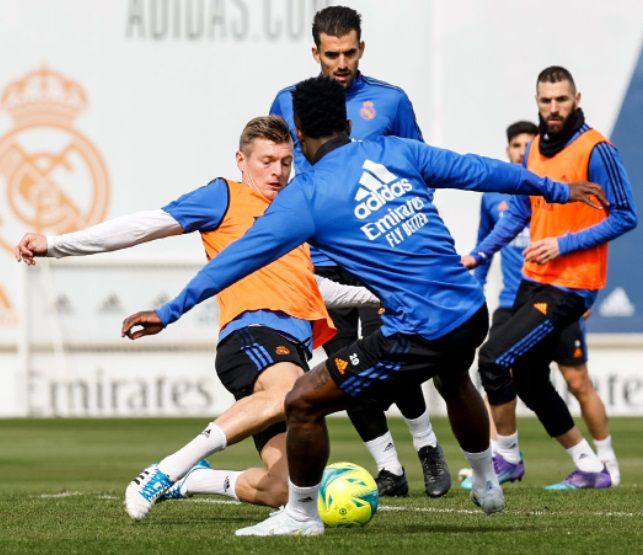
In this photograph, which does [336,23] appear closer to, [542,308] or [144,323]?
[542,308]

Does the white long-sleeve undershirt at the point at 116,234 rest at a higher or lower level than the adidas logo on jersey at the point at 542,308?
higher

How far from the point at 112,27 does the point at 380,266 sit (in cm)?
1368

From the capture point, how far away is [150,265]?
19.8 meters

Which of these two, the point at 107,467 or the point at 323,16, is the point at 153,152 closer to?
the point at 107,467

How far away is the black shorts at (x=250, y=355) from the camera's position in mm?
7859

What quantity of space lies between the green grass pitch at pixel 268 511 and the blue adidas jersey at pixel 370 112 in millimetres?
1768

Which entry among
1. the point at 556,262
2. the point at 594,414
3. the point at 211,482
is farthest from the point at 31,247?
the point at 594,414

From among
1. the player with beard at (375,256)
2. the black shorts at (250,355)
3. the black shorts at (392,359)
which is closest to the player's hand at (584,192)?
the player with beard at (375,256)

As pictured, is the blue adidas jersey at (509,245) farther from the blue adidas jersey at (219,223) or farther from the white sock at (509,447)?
the blue adidas jersey at (219,223)

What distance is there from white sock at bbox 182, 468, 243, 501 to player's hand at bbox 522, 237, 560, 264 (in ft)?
8.48

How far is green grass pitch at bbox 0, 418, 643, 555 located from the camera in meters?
6.83

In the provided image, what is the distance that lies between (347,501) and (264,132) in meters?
1.82

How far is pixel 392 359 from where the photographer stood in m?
7.03

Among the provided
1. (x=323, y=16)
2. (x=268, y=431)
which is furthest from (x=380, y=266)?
(x=323, y=16)
